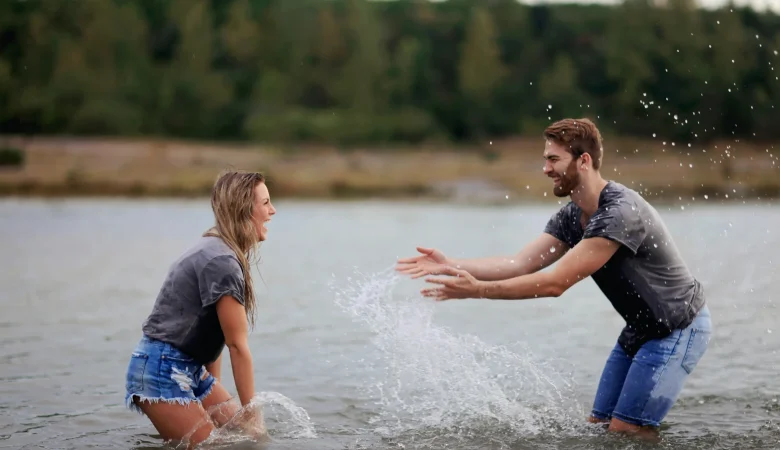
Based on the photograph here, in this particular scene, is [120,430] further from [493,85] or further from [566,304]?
[493,85]

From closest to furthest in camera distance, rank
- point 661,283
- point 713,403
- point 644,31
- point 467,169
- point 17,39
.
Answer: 1. point 661,283
2. point 713,403
3. point 467,169
4. point 644,31
5. point 17,39

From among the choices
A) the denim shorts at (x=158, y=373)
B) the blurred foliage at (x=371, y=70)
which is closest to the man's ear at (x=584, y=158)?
the denim shorts at (x=158, y=373)

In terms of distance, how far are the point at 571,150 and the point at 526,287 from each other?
37.5 inches

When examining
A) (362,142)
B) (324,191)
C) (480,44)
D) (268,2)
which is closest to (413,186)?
(324,191)

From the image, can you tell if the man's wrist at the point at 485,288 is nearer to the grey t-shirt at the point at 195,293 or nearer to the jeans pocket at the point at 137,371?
the grey t-shirt at the point at 195,293

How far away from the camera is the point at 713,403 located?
8.84m

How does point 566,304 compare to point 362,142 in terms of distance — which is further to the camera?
point 362,142

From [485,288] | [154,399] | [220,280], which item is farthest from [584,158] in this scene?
[154,399]

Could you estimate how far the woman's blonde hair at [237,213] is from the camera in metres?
5.84

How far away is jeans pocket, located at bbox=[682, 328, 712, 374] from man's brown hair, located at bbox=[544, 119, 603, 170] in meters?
1.39

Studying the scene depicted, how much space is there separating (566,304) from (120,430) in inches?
383

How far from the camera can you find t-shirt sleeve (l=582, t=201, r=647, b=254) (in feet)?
19.8

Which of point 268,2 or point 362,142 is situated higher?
A: point 268,2

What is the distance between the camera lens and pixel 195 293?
5727 millimetres
